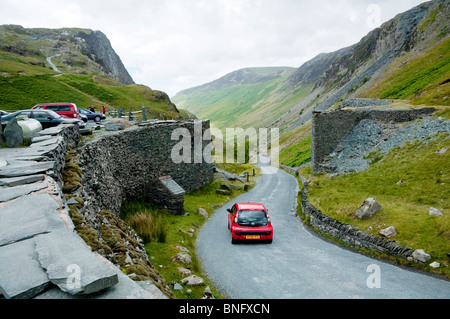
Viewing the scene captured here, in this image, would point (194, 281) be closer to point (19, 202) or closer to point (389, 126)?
point (19, 202)

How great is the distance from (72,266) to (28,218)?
224 cm

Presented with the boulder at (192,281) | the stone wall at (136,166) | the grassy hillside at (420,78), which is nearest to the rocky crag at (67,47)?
the stone wall at (136,166)

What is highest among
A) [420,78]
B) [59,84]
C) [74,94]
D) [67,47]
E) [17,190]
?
[67,47]

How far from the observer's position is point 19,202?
6387 mm

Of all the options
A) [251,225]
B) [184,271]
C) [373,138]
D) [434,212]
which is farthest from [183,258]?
[373,138]

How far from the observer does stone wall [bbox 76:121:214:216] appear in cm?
1477

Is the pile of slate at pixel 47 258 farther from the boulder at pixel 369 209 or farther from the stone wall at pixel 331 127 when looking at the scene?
the stone wall at pixel 331 127

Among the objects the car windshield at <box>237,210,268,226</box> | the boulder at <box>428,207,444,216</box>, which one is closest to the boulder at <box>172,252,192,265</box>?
the car windshield at <box>237,210,268,226</box>

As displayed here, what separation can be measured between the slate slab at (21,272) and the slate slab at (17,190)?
103 inches

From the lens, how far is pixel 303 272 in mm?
12734

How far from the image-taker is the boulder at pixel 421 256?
12.6m

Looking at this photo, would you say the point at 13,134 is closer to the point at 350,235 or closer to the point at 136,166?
the point at 136,166

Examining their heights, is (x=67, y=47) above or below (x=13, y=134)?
above
